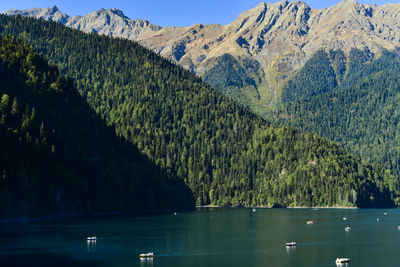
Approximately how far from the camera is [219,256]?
125 meters

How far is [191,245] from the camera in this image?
14588cm

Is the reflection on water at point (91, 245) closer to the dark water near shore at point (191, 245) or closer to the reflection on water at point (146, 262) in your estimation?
the dark water near shore at point (191, 245)

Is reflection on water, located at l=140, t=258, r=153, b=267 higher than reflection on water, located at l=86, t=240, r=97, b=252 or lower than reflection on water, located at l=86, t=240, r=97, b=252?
lower

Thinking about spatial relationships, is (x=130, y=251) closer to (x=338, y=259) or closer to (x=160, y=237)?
(x=160, y=237)

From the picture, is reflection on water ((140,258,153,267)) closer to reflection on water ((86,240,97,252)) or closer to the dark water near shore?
the dark water near shore

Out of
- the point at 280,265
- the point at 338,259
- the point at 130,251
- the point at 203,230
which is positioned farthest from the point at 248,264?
the point at 203,230

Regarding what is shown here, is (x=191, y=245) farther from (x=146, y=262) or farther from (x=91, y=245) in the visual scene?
(x=146, y=262)

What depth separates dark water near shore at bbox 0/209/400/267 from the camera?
382ft

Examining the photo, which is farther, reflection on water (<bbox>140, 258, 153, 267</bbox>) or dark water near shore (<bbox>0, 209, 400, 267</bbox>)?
dark water near shore (<bbox>0, 209, 400, 267</bbox>)

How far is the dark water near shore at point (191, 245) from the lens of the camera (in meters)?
116

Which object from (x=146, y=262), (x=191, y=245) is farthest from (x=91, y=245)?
Answer: (x=146, y=262)

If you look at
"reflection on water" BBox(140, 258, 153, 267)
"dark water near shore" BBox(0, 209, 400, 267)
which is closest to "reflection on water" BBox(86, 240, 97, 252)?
"dark water near shore" BBox(0, 209, 400, 267)

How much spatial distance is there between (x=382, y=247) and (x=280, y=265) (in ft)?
145

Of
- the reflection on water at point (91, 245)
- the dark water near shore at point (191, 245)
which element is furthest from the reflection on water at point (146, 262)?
the reflection on water at point (91, 245)
